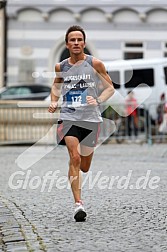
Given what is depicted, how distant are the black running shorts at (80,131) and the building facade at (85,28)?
24.4 m

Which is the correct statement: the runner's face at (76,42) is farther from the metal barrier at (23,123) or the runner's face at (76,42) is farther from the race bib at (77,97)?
the metal barrier at (23,123)

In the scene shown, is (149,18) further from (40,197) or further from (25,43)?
(40,197)

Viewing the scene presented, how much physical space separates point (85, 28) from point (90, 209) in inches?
972

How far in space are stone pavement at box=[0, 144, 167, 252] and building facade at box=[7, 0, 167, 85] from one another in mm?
17945

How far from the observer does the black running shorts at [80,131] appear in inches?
273

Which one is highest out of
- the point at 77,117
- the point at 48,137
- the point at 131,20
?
the point at 131,20

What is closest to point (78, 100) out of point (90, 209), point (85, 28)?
point (90, 209)

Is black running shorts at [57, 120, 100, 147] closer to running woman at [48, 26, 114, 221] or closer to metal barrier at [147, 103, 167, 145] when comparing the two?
running woman at [48, 26, 114, 221]

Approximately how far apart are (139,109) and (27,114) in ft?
9.68

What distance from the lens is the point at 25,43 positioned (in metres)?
31.5

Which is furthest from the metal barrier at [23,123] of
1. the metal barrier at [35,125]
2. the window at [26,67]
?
the window at [26,67]

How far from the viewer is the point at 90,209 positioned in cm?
750

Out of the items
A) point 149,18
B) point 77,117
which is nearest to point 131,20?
point 149,18

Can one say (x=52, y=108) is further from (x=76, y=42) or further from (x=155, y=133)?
(x=155, y=133)
